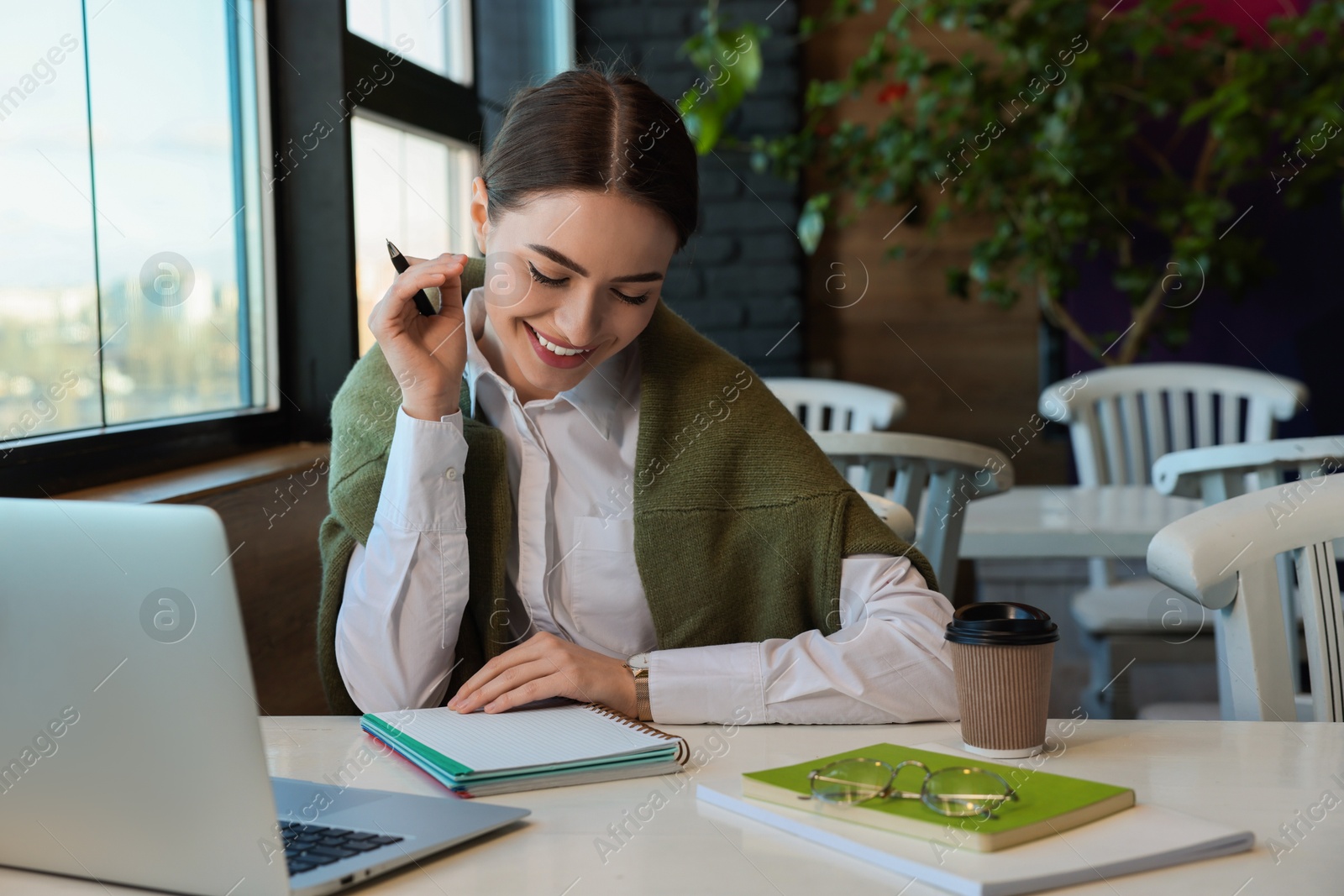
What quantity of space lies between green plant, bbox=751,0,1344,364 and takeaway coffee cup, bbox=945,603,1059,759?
2394mm

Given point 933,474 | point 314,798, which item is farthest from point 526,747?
point 933,474

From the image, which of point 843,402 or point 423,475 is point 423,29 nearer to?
point 843,402

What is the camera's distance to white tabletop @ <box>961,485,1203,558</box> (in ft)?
6.12

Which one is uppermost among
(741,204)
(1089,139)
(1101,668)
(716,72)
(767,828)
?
(716,72)

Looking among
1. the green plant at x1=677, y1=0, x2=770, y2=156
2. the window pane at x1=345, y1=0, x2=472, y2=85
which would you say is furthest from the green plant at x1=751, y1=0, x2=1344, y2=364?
the window pane at x1=345, y1=0, x2=472, y2=85

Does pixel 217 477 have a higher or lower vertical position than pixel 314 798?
higher

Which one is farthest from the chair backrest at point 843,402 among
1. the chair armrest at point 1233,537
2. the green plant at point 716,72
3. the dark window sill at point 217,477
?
the chair armrest at point 1233,537

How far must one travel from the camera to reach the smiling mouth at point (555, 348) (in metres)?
1.22

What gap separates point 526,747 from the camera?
898 millimetres

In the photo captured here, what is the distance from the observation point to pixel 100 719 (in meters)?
0.61

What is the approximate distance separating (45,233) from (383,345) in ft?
1.52

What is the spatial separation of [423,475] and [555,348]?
0.59 feet

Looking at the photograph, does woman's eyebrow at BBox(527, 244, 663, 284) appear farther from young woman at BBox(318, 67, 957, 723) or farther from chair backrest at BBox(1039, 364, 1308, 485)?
chair backrest at BBox(1039, 364, 1308, 485)

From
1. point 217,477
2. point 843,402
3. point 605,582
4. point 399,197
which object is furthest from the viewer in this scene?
point 843,402
